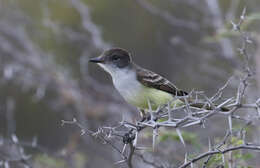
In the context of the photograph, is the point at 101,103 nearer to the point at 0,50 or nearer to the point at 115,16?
the point at 0,50

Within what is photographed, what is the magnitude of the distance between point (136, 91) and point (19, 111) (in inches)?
302

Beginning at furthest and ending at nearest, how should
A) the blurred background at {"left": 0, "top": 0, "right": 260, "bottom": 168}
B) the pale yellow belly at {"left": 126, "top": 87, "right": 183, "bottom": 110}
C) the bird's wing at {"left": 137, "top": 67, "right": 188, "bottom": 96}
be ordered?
the blurred background at {"left": 0, "top": 0, "right": 260, "bottom": 168}, the bird's wing at {"left": 137, "top": 67, "right": 188, "bottom": 96}, the pale yellow belly at {"left": 126, "top": 87, "right": 183, "bottom": 110}

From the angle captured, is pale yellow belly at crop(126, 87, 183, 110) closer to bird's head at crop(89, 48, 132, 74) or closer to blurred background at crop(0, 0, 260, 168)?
bird's head at crop(89, 48, 132, 74)

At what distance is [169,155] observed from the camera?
4566mm

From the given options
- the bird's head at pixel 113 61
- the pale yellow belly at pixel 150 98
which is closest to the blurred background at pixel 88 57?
the pale yellow belly at pixel 150 98

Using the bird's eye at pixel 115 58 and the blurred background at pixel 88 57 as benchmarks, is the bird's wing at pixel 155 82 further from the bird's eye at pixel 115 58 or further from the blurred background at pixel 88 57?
the blurred background at pixel 88 57

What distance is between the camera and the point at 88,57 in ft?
32.1

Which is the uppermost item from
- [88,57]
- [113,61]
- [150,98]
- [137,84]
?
[88,57]

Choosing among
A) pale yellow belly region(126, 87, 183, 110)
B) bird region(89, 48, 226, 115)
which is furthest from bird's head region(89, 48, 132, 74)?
pale yellow belly region(126, 87, 183, 110)

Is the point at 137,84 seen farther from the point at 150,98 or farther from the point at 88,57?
the point at 88,57

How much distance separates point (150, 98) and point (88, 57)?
221 inches

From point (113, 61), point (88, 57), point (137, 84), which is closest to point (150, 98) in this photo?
point (137, 84)

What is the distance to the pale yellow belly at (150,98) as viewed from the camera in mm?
4195

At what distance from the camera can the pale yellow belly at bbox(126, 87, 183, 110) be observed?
420 cm
